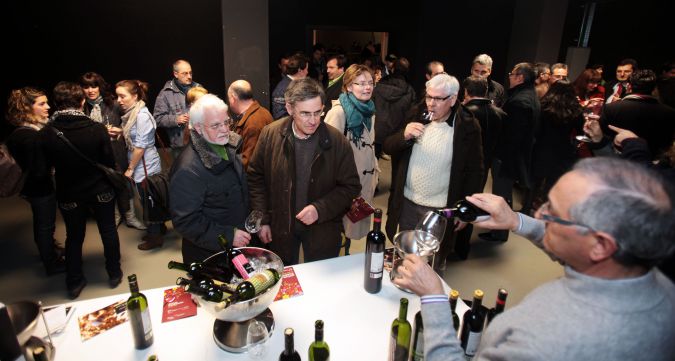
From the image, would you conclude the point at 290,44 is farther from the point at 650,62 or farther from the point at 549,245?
the point at 549,245

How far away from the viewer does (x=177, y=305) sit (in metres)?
1.61

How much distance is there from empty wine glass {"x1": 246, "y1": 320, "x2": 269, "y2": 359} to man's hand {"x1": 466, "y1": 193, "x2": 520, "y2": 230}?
0.95 metres

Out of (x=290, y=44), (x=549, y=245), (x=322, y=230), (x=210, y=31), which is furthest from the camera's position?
(x=290, y=44)

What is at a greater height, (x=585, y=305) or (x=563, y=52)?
(x=563, y=52)

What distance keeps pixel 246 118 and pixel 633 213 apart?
9.05ft

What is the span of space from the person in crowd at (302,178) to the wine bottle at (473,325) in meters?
1.08

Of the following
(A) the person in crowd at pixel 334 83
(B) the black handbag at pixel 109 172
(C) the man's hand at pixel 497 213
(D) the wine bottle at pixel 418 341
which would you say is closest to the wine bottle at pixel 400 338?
(D) the wine bottle at pixel 418 341

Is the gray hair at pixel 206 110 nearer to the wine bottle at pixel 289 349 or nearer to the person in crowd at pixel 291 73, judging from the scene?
the wine bottle at pixel 289 349

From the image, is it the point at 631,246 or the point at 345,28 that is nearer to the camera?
the point at 631,246

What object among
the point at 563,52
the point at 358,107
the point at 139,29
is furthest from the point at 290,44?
the point at 563,52

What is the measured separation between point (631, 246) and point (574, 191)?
16 cm

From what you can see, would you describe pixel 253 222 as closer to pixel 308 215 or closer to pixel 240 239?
pixel 240 239

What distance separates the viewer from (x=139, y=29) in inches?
240

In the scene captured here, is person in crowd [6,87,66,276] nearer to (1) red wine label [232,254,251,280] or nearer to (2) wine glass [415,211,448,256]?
(1) red wine label [232,254,251,280]
